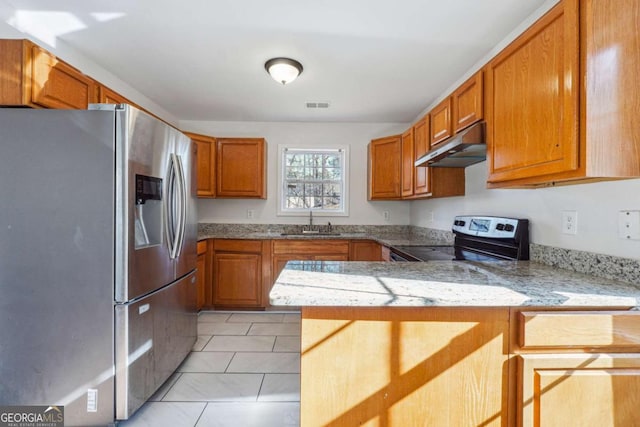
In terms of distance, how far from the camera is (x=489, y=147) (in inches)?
62.4

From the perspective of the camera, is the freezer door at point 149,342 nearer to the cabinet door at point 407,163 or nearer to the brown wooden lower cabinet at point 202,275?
the brown wooden lower cabinet at point 202,275

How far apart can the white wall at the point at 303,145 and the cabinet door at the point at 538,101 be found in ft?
7.81

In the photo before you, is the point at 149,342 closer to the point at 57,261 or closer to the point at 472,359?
the point at 57,261

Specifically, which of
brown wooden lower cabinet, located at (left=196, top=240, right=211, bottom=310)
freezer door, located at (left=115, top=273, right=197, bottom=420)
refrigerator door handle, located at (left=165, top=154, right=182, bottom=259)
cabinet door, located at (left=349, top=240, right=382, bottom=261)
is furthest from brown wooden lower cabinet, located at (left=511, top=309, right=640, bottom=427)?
brown wooden lower cabinet, located at (left=196, top=240, right=211, bottom=310)

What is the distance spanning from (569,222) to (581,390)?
2.76ft

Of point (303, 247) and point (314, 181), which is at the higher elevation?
point (314, 181)

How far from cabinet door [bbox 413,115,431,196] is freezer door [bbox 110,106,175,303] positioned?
200 cm

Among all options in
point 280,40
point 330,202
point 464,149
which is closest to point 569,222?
point 464,149

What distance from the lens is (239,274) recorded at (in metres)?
3.32

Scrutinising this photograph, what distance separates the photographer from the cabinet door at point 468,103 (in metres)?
1.68

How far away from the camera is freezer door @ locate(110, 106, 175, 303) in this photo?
5.04 feet

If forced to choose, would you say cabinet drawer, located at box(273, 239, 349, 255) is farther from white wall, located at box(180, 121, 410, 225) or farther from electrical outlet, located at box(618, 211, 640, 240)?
electrical outlet, located at box(618, 211, 640, 240)

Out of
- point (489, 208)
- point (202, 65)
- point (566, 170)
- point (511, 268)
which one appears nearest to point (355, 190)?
point (489, 208)

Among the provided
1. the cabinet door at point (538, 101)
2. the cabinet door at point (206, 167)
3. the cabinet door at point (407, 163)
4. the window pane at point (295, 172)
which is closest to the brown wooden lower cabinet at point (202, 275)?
the cabinet door at point (206, 167)
